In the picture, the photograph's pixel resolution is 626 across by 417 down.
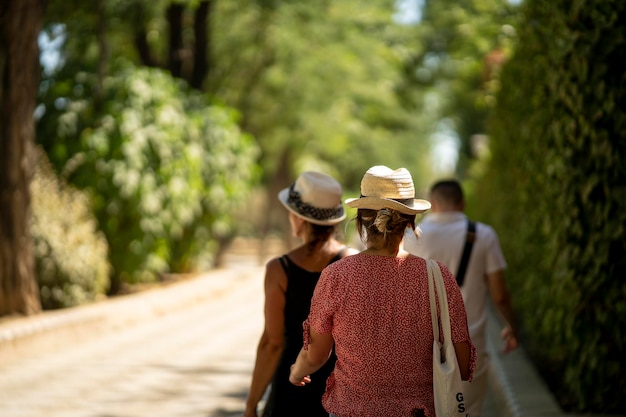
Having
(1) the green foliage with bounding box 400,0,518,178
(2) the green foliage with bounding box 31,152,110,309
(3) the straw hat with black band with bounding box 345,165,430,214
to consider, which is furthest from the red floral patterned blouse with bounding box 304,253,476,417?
(2) the green foliage with bounding box 31,152,110,309

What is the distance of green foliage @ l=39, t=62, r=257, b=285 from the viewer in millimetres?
16656

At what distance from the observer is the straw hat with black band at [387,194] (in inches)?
144

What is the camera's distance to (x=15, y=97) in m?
12.3

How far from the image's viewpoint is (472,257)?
20.7ft

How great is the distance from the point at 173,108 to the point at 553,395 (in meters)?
12.0

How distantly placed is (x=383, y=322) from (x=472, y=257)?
9.37 ft

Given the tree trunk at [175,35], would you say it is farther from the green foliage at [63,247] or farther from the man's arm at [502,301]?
the man's arm at [502,301]

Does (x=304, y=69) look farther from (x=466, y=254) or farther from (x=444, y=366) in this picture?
(x=444, y=366)

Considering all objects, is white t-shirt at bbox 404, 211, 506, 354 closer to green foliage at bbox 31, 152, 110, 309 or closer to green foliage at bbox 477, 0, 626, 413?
green foliage at bbox 477, 0, 626, 413

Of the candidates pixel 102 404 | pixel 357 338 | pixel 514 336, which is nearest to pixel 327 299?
pixel 357 338

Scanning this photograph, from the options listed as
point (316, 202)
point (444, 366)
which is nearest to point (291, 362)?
point (316, 202)

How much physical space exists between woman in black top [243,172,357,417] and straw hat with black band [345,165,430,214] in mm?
790

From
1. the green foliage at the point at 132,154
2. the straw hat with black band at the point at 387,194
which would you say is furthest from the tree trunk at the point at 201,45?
the straw hat with black band at the point at 387,194

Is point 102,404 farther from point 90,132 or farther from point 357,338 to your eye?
point 90,132
